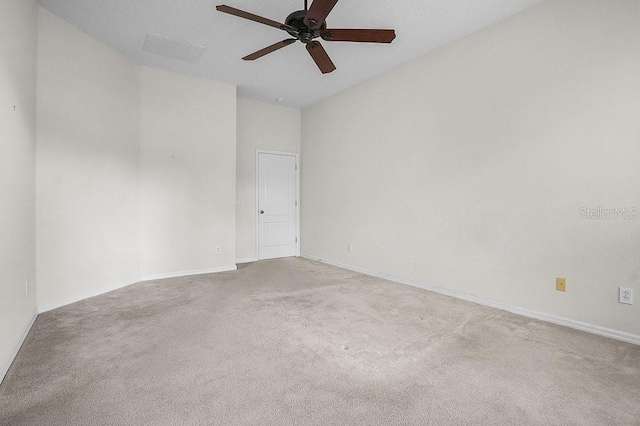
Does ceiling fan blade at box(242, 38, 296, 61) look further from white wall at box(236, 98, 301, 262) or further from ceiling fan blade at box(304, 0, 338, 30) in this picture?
white wall at box(236, 98, 301, 262)

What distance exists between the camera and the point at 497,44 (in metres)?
3.15

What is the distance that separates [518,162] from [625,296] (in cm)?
136

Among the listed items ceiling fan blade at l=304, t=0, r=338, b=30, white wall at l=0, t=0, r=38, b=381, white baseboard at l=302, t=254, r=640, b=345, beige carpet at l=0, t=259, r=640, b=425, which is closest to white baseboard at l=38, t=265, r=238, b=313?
beige carpet at l=0, t=259, r=640, b=425

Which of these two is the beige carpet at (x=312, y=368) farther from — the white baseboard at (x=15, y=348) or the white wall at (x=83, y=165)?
the white wall at (x=83, y=165)

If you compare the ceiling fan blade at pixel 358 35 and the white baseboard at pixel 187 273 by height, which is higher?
the ceiling fan blade at pixel 358 35

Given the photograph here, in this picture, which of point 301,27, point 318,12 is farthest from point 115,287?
point 318,12

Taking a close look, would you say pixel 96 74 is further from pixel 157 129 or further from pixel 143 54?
pixel 157 129

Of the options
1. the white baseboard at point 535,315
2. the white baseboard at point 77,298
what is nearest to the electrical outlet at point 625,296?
the white baseboard at point 535,315

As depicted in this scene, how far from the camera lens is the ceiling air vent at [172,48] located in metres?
3.55

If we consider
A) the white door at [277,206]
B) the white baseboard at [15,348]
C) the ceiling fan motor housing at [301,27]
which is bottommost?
the white baseboard at [15,348]

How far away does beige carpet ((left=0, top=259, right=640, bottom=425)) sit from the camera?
5.20 ft

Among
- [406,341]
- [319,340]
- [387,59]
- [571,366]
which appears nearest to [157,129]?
[387,59]

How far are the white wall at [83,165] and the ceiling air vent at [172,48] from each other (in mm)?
564

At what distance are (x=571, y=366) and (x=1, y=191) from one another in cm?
395
